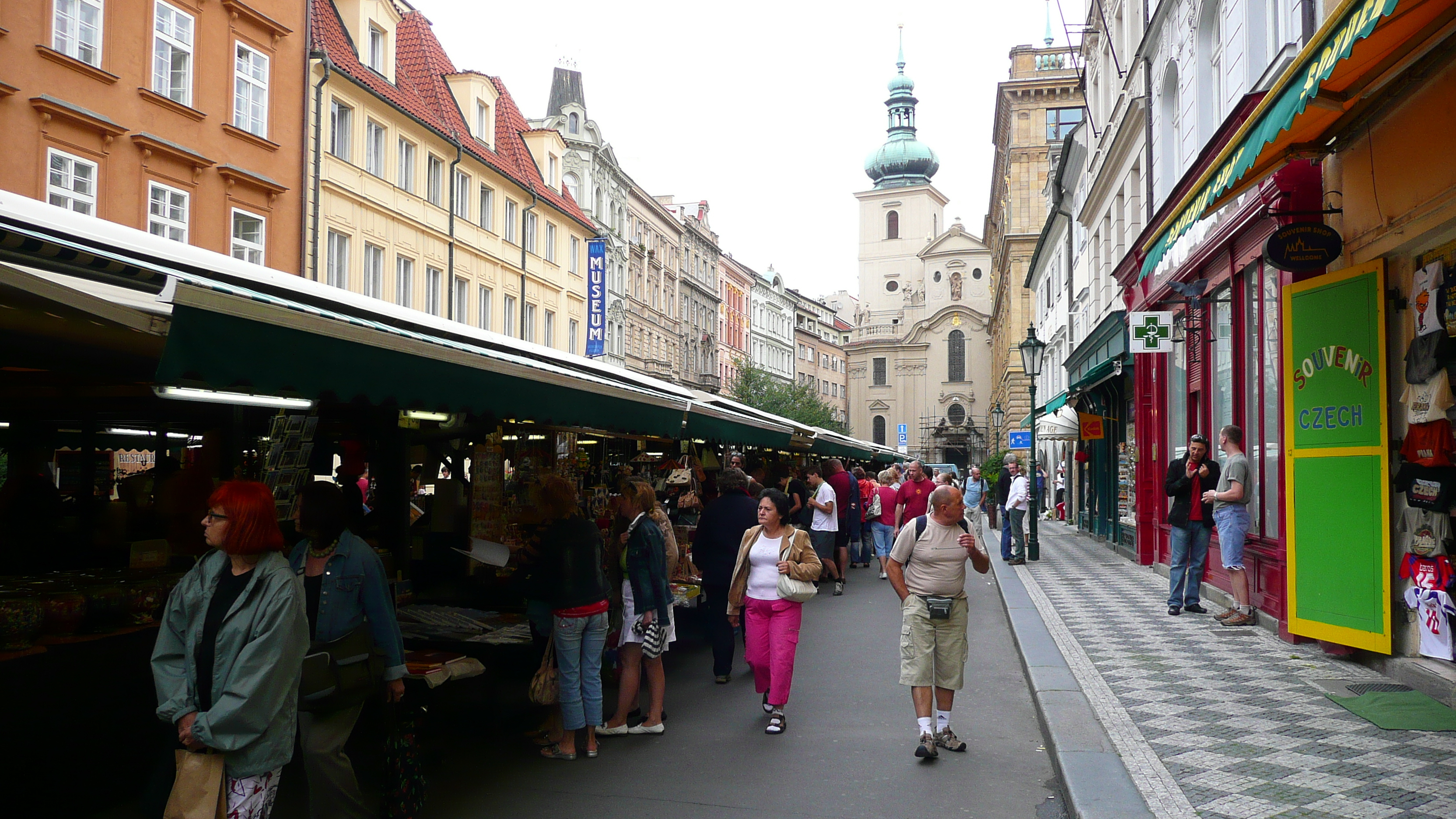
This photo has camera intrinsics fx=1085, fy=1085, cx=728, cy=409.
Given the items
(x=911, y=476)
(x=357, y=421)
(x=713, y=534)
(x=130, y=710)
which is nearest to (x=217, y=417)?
(x=357, y=421)

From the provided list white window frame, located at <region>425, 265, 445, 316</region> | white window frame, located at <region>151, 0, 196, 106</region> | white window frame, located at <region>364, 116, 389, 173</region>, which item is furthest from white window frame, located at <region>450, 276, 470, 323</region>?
white window frame, located at <region>151, 0, 196, 106</region>

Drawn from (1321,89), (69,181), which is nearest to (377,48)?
(69,181)

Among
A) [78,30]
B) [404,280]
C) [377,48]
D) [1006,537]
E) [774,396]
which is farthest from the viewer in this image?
[774,396]

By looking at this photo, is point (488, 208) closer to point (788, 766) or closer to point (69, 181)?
point (69, 181)

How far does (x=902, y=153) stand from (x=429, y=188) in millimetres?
88734

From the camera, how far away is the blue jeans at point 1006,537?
2000cm

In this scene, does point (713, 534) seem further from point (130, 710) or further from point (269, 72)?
point (269, 72)

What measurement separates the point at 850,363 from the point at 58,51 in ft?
285

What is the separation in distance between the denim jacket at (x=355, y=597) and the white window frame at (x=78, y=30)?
603 inches

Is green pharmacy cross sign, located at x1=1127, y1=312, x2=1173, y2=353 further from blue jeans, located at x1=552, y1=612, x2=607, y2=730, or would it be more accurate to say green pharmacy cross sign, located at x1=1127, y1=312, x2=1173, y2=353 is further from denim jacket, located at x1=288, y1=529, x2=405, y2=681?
denim jacket, located at x1=288, y1=529, x2=405, y2=681

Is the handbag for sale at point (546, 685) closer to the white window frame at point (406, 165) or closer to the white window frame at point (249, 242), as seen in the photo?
the white window frame at point (249, 242)

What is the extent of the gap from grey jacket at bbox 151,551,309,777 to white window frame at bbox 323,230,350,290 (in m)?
21.3

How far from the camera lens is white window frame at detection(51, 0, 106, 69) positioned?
654 inches

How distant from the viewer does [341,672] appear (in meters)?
4.89
